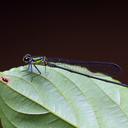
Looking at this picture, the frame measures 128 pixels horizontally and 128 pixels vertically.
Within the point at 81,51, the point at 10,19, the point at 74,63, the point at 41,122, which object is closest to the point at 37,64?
the point at 74,63

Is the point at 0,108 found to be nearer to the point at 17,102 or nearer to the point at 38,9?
the point at 17,102

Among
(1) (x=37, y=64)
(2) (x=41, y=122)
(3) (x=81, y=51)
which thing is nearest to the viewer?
(2) (x=41, y=122)

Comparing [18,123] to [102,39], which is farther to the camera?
[102,39]

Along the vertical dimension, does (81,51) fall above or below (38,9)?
below

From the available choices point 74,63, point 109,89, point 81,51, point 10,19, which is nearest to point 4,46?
point 10,19

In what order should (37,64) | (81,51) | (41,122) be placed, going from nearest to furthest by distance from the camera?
1. (41,122)
2. (37,64)
3. (81,51)

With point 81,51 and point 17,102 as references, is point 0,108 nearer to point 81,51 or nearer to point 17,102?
point 17,102
